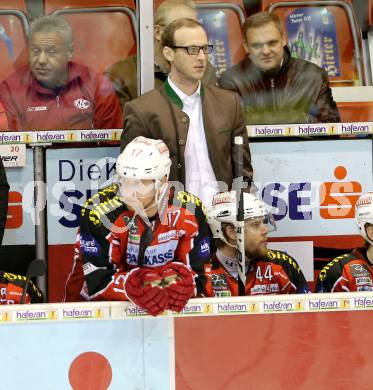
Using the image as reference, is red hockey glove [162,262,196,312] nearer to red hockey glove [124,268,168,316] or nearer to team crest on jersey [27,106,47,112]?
red hockey glove [124,268,168,316]

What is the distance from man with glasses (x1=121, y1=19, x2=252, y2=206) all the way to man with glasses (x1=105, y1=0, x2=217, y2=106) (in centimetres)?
27

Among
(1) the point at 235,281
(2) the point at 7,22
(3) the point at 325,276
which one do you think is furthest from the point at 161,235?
(2) the point at 7,22

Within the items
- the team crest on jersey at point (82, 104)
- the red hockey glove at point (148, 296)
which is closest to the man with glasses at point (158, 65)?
the team crest on jersey at point (82, 104)

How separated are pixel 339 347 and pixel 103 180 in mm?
2119

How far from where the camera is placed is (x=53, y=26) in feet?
17.9

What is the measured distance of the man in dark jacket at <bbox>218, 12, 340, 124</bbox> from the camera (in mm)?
5504

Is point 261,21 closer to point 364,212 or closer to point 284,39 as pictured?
point 284,39

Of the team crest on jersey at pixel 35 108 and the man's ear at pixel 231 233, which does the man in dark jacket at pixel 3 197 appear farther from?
the man's ear at pixel 231 233

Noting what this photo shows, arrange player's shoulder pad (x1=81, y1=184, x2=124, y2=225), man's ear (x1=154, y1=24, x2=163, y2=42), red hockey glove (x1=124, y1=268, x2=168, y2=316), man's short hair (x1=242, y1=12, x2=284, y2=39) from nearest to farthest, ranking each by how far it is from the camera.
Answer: red hockey glove (x1=124, y1=268, x2=168, y2=316)
player's shoulder pad (x1=81, y1=184, x2=124, y2=225)
man's ear (x1=154, y1=24, x2=163, y2=42)
man's short hair (x1=242, y1=12, x2=284, y2=39)

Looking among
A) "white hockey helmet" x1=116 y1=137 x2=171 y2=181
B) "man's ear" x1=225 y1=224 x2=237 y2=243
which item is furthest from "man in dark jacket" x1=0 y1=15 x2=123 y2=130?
"white hockey helmet" x1=116 y1=137 x2=171 y2=181

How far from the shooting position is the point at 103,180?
534 cm

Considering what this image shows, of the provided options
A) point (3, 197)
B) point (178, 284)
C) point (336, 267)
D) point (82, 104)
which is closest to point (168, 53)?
point (82, 104)

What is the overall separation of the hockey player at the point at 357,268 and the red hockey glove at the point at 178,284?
3.50 ft

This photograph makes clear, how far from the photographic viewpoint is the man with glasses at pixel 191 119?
4.88 meters
